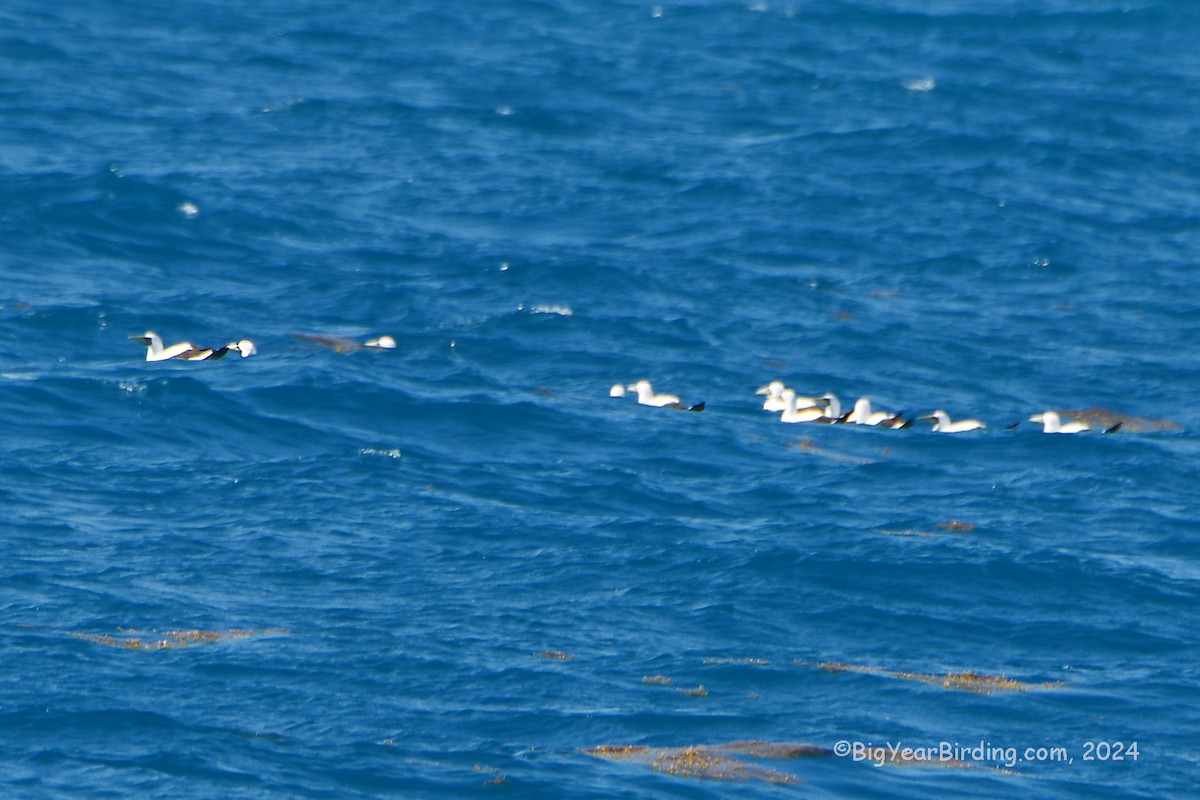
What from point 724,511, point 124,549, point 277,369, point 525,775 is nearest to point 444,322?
point 277,369

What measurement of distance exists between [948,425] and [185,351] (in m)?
11.3

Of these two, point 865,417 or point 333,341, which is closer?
point 865,417

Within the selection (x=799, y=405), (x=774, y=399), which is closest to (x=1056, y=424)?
(x=799, y=405)

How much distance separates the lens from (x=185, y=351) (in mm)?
28875

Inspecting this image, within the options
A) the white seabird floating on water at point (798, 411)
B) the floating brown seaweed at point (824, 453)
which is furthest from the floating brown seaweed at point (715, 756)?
the white seabird floating on water at point (798, 411)

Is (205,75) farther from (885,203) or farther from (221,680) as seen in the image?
(221,680)

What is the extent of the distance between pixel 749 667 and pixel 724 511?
5.24 meters

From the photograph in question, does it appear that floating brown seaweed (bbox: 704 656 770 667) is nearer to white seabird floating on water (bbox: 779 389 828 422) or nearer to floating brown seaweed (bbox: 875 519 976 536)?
floating brown seaweed (bbox: 875 519 976 536)

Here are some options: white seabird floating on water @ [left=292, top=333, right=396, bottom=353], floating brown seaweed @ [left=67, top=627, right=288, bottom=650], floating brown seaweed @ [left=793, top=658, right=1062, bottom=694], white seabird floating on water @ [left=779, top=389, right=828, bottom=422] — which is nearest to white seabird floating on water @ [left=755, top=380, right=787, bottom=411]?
white seabird floating on water @ [left=779, top=389, right=828, bottom=422]

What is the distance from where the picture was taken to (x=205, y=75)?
47281 millimetres

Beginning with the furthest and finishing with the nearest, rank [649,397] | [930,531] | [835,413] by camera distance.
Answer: [649,397], [835,413], [930,531]

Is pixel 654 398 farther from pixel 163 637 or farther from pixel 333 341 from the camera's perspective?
pixel 163 637

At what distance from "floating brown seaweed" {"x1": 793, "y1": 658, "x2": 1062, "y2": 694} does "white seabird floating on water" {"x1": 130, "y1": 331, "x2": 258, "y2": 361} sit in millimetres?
12580

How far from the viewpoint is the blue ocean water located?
1772 centimetres
